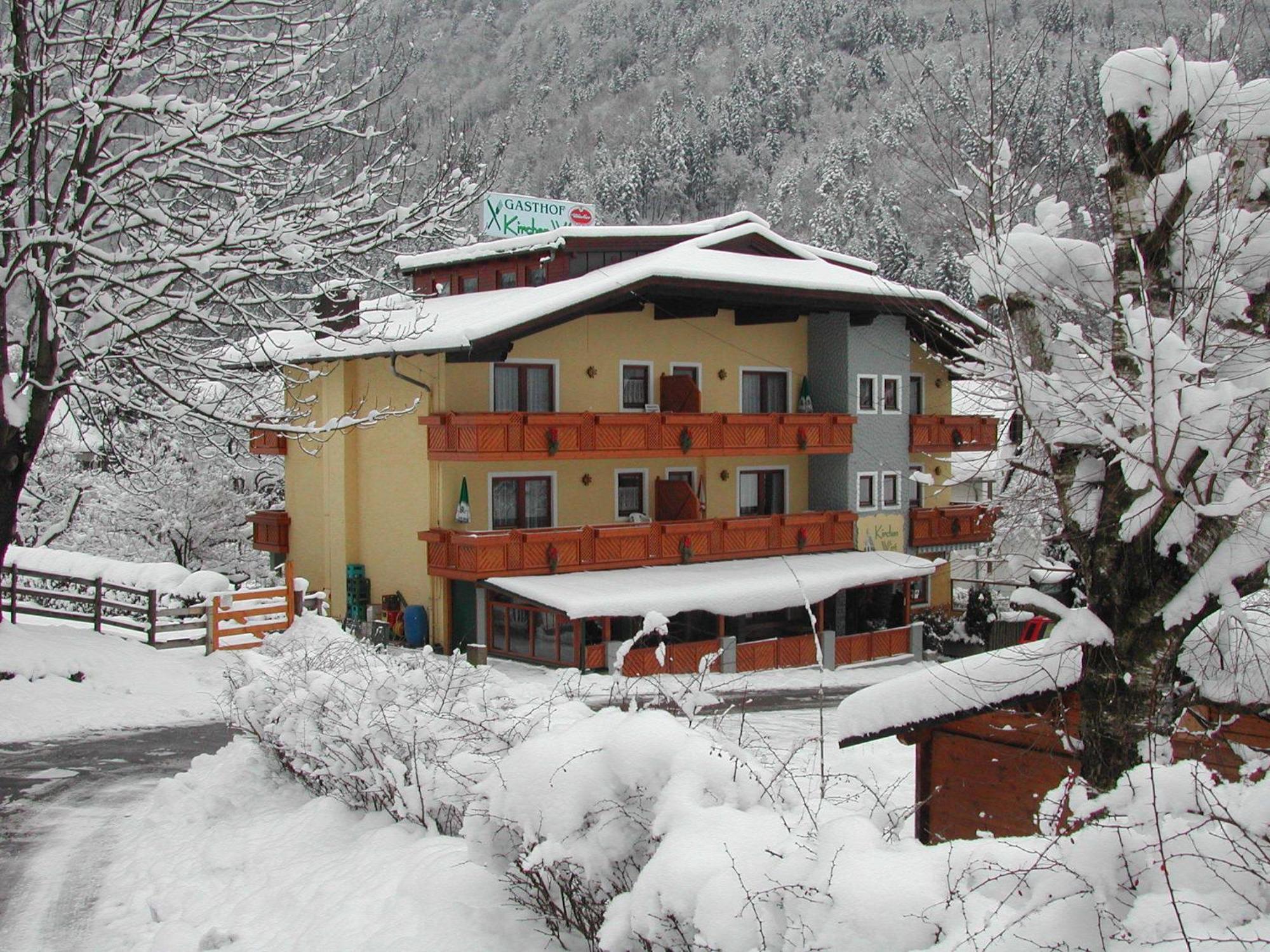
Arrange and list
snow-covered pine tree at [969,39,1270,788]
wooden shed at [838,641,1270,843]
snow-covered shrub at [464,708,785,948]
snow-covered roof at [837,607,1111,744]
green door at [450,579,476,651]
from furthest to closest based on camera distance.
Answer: green door at [450,579,476,651]
wooden shed at [838,641,1270,843]
snow-covered roof at [837,607,1111,744]
snow-covered pine tree at [969,39,1270,788]
snow-covered shrub at [464,708,785,948]

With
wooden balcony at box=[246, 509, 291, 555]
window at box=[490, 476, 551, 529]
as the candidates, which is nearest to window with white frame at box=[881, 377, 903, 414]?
window at box=[490, 476, 551, 529]

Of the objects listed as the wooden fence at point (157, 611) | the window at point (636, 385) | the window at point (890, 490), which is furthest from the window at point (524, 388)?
the window at point (890, 490)

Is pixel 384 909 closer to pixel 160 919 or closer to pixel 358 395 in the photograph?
pixel 160 919

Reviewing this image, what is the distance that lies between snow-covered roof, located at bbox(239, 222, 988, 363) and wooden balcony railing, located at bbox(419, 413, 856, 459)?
6.39ft

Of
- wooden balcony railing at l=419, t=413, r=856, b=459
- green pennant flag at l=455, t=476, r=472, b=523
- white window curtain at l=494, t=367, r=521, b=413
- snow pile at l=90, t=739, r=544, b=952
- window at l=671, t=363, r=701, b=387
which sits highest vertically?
window at l=671, t=363, r=701, b=387

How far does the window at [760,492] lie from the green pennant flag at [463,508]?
828cm

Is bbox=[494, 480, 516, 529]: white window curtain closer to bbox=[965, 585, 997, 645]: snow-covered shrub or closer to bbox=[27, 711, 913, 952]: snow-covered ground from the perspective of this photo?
bbox=[965, 585, 997, 645]: snow-covered shrub

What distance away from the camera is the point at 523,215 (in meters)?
35.3

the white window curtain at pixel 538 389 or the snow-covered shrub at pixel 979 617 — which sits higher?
the white window curtain at pixel 538 389

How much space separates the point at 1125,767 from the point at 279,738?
287 inches

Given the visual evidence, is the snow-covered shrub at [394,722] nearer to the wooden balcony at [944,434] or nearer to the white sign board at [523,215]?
the white sign board at [523,215]

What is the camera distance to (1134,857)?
170 inches

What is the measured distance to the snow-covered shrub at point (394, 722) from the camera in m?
8.43

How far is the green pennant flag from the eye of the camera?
26453 mm
